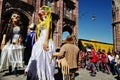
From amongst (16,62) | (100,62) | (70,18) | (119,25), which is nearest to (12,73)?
(16,62)

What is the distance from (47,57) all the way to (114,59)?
8981 mm

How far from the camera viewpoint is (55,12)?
64.1 feet

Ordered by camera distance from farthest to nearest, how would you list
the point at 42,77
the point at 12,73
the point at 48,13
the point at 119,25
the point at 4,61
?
the point at 119,25
the point at 12,73
the point at 4,61
the point at 48,13
the point at 42,77

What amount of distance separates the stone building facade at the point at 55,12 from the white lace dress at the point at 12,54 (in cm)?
554

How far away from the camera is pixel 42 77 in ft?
16.7

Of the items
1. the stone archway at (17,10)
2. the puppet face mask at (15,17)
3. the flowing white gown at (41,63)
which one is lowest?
the flowing white gown at (41,63)

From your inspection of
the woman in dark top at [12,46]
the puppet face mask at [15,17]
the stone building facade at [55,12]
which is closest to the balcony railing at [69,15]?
the stone building facade at [55,12]

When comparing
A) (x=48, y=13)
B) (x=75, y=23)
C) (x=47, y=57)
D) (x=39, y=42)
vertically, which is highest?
(x=75, y=23)

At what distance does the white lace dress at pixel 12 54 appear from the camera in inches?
257

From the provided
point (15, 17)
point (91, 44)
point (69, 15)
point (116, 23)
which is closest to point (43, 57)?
point (15, 17)

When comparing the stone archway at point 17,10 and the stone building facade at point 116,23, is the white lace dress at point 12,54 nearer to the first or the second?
the stone archway at point 17,10

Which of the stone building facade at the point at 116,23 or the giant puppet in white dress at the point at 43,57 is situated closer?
the giant puppet in white dress at the point at 43,57

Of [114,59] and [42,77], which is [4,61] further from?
[114,59]

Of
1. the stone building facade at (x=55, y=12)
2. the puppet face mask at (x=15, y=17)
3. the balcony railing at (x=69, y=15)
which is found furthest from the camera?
the balcony railing at (x=69, y=15)
